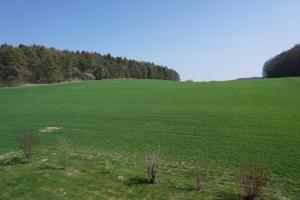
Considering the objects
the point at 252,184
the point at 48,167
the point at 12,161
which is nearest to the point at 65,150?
the point at 48,167

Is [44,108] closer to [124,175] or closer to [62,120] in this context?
[62,120]

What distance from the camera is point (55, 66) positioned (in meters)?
101

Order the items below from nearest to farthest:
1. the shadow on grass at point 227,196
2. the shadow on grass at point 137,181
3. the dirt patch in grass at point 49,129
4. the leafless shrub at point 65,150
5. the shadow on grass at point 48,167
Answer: the shadow on grass at point 227,196
the shadow on grass at point 137,181
the shadow on grass at point 48,167
the leafless shrub at point 65,150
the dirt patch in grass at point 49,129

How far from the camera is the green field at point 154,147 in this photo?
51.6 ft

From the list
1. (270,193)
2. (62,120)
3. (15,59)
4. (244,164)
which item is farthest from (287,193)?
(15,59)

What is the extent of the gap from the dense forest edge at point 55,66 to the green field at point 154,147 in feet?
173

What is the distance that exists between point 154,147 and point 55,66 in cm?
8273

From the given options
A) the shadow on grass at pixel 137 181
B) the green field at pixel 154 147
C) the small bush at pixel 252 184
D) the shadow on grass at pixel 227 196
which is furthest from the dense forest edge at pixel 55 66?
the small bush at pixel 252 184

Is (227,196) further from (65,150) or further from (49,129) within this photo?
(49,129)

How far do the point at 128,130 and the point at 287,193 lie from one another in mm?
15758

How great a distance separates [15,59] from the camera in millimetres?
91188

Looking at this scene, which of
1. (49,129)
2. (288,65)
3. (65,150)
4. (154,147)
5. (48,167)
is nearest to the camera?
(48,167)

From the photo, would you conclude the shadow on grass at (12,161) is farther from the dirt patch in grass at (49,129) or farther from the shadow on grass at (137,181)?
the dirt patch in grass at (49,129)

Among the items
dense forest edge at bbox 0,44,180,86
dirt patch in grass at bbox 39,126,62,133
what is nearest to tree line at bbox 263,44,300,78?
dense forest edge at bbox 0,44,180,86
